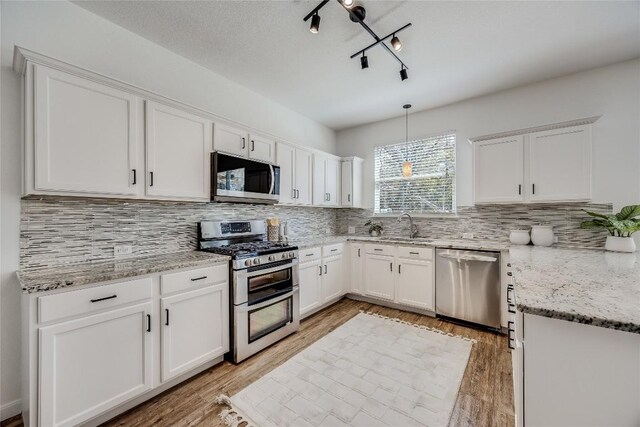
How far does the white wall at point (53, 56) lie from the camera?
1.69 metres

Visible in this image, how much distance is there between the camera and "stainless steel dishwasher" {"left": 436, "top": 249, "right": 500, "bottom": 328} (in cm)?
287

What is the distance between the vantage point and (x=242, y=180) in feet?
8.84

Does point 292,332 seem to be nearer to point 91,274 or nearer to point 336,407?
point 336,407

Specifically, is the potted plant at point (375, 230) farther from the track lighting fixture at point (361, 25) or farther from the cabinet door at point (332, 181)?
the track lighting fixture at point (361, 25)

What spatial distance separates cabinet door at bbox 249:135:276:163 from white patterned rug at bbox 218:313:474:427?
2110 mm

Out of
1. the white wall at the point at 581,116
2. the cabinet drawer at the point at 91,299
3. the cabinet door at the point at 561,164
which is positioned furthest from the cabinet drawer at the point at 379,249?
the cabinet drawer at the point at 91,299

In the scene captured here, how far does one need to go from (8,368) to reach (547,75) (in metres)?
5.45

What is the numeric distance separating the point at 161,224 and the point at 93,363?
117 cm

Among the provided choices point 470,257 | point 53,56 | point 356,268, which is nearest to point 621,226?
point 470,257

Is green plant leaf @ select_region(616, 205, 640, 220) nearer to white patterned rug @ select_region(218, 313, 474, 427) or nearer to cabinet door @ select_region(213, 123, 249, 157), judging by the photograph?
white patterned rug @ select_region(218, 313, 474, 427)

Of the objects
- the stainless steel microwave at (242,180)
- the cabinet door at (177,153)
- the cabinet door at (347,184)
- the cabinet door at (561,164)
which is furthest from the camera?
the cabinet door at (347,184)

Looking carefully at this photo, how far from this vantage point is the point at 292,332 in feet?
9.30

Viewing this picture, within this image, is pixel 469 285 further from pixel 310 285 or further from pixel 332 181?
pixel 332 181

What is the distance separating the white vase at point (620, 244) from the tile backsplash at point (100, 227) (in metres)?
3.93
